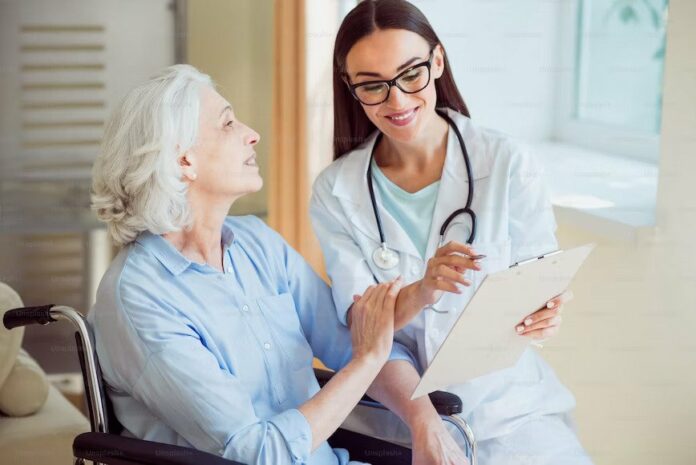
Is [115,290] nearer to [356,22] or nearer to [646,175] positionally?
[356,22]

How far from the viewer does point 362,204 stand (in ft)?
5.64

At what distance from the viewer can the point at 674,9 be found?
75.4 inches

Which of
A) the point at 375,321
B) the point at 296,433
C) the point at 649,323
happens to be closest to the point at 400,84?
the point at 375,321

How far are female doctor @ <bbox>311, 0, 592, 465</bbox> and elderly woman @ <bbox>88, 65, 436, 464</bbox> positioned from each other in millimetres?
127

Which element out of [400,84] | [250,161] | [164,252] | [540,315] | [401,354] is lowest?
[401,354]

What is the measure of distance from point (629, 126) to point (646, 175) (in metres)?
0.21

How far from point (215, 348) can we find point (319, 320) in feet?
0.94

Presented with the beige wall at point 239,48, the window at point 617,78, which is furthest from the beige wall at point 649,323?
the beige wall at point 239,48

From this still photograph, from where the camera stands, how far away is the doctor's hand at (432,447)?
1529 mm

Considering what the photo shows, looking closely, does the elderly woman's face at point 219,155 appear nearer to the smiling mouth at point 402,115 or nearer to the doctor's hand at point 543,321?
the smiling mouth at point 402,115

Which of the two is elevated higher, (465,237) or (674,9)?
(674,9)

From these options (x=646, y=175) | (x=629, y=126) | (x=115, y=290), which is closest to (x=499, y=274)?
(x=115, y=290)

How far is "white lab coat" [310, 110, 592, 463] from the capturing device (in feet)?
5.38

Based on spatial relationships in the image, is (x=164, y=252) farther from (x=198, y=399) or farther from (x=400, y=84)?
(x=400, y=84)
